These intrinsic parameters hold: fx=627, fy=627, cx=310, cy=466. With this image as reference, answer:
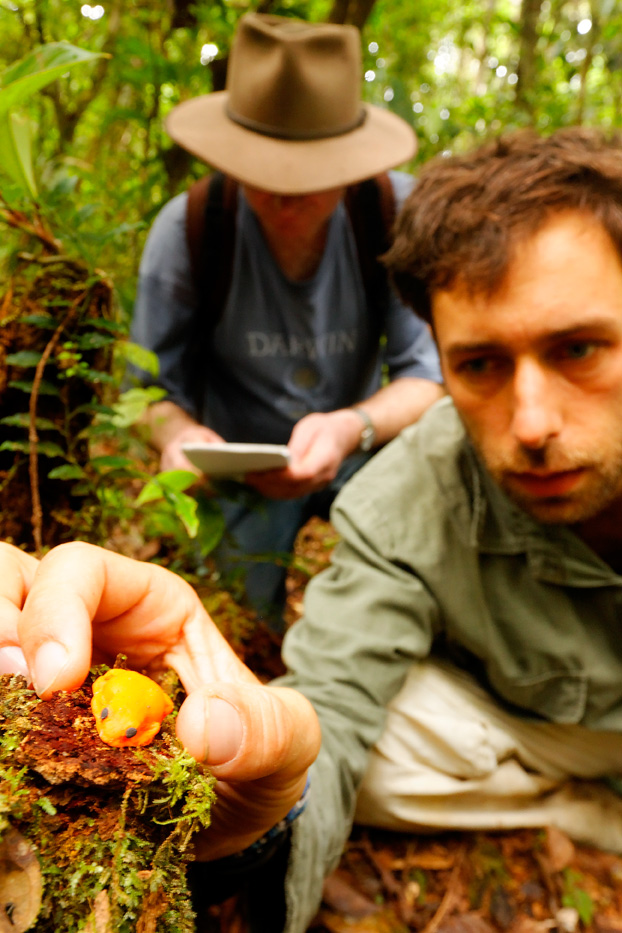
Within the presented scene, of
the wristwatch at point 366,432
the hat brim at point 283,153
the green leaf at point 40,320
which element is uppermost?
the hat brim at point 283,153

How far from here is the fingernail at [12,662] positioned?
1045 mm

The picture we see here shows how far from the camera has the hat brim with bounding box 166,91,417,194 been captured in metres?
2.78

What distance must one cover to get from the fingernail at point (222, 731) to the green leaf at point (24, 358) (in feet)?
3.76

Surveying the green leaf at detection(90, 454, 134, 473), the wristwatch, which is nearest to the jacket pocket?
the wristwatch

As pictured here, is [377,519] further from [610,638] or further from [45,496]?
[45,496]

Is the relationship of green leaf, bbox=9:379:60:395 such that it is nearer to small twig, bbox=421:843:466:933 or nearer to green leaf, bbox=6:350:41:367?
green leaf, bbox=6:350:41:367

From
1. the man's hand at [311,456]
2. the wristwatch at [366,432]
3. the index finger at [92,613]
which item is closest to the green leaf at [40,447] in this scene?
the index finger at [92,613]

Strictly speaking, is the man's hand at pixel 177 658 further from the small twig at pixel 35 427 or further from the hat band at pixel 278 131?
the hat band at pixel 278 131

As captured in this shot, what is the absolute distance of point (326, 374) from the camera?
350 centimetres

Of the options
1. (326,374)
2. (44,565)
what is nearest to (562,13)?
(326,374)

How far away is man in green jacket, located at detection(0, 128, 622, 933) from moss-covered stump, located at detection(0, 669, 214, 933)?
0.99 feet

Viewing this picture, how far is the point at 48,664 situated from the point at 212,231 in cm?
265

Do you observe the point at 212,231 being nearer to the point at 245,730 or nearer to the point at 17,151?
the point at 17,151

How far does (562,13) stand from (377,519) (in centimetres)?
691
